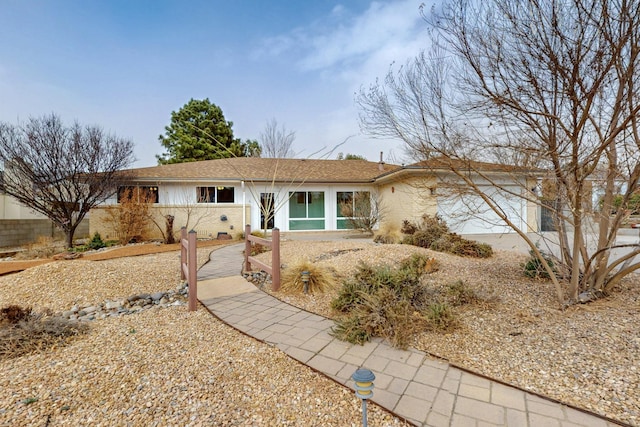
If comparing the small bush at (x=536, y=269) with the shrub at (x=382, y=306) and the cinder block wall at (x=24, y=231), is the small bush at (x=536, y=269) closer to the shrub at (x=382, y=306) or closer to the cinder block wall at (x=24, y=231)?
the shrub at (x=382, y=306)

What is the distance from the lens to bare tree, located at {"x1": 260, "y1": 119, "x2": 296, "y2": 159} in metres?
15.0

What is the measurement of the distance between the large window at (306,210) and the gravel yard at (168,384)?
11.2 meters

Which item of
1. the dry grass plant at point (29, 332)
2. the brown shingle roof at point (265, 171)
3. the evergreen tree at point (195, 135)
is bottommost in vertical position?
the dry grass plant at point (29, 332)

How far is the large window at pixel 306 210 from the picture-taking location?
15.0 metres

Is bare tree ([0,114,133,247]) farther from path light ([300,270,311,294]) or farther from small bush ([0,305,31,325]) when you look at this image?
path light ([300,270,311,294])

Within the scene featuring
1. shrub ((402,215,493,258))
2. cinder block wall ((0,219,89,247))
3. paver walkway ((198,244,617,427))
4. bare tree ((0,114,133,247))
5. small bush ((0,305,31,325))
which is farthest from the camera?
cinder block wall ((0,219,89,247))

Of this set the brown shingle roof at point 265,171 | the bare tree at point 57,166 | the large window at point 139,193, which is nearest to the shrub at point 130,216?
the large window at point 139,193

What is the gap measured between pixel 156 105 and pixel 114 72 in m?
3.65

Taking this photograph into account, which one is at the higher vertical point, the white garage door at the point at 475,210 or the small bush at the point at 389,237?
the white garage door at the point at 475,210

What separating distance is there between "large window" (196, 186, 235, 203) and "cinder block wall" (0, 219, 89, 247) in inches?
245

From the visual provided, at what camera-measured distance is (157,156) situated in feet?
90.4

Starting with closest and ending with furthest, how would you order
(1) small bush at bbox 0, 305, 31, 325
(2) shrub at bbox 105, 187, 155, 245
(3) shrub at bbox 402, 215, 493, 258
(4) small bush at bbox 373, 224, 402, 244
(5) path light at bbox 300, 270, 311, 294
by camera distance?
1. (1) small bush at bbox 0, 305, 31, 325
2. (5) path light at bbox 300, 270, 311, 294
3. (3) shrub at bbox 402, 215, 493, 258
4. (4) small bush at bbox 373, 224, 402, 244
5. (2) shrub at bbox 105, 187, 155, 245

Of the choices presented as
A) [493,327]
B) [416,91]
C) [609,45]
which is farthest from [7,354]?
[609,45]

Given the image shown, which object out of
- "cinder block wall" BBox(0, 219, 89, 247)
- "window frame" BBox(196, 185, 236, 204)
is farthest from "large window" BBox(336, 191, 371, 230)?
"cinder block wall" BBox(0, 219, 89, 247)
